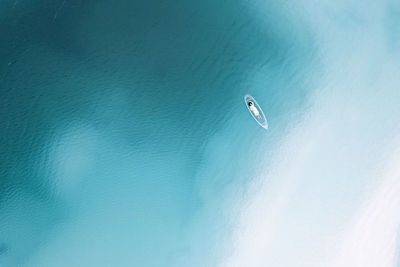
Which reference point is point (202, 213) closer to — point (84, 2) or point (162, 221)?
point (162, 221)

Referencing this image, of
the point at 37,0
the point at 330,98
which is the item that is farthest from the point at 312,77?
the point at 37,0

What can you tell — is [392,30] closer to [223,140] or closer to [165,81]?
[223,140]

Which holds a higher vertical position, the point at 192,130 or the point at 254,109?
the point at 192,130

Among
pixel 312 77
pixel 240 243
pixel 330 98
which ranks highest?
pixel 312 77

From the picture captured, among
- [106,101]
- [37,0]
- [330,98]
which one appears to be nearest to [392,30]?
[330,98]

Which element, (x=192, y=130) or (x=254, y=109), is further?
(x=192, y=130)

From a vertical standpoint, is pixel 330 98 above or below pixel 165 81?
below
